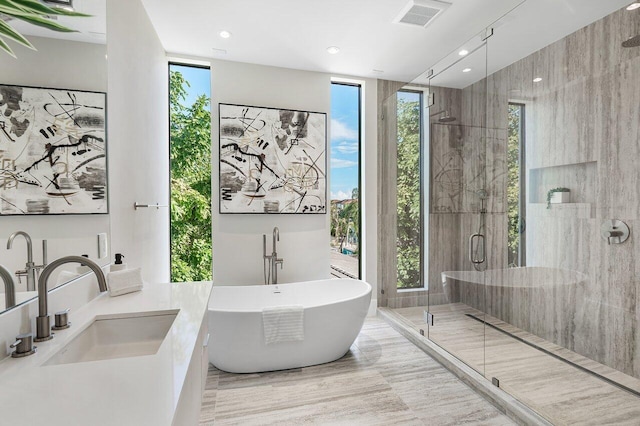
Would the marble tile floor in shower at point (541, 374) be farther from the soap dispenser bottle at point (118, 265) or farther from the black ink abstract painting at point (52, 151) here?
the black ink abstract painting at point (52, 151)

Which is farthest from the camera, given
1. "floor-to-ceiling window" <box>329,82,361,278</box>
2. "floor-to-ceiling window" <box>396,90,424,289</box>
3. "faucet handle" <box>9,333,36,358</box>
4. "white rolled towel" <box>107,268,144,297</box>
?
"floor-to-ceiling window" <box>329,82,361,278</box>

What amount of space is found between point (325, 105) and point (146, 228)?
2.29 meters

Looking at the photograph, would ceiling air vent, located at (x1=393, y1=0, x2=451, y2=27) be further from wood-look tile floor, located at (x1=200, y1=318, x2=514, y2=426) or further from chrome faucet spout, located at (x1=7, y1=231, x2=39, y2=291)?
wood-look tile floor, located at (x1=200, y1=318, x2=514, y2=426)

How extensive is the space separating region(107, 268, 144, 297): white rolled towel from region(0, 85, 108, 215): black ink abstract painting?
35 centimetres

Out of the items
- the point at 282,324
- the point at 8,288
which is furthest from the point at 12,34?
the point at 282,324

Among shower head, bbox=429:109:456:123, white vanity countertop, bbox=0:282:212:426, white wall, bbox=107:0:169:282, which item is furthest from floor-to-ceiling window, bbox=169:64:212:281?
white vanity countertop, bbox=0:282:212:426

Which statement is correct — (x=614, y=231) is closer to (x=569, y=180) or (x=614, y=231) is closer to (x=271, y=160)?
(x=569, y=180)

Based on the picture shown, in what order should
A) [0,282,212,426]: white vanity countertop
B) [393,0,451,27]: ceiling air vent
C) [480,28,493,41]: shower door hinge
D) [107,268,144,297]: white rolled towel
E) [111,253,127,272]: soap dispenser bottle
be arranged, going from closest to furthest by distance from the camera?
[0,282,212,426]: white vanity countertop
[107,268,144,297]: white rolled towel
[111,253,127,272]: soap dispenser bottle
[393,0,451,27]: ceiling air vent
[480,28,493,41]: shower door hinge

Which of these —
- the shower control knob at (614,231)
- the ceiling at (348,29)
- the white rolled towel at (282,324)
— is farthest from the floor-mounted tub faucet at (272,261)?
the shower control knob at (614,231)

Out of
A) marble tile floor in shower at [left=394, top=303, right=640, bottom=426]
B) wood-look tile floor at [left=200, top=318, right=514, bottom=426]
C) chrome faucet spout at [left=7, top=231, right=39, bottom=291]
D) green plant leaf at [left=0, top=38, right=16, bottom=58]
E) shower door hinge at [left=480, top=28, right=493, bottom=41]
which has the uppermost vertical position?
shower door hinge at [left=480, top=28, right=493, bottom=41]

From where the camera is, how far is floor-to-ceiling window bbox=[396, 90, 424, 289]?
346 cm

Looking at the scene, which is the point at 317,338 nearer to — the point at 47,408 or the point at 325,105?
the point at 47,408

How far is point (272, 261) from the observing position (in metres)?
3.44

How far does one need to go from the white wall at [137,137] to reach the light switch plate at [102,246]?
0.15 m
